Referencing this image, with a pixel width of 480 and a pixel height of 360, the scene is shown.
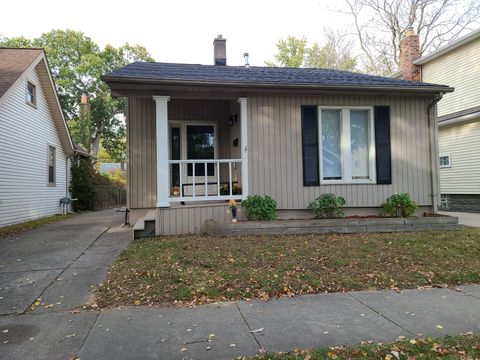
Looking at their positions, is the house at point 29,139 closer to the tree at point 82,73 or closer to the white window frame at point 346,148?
the white window frame at point 346,148

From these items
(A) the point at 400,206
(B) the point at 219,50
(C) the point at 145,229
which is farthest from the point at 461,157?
(C) the point at 145,229

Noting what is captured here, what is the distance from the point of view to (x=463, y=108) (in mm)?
14164

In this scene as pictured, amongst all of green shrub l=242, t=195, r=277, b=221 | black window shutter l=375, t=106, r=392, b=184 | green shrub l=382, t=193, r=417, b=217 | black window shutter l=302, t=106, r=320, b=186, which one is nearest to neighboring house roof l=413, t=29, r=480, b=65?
black window shutter l=375, t=106, r=392, b=184

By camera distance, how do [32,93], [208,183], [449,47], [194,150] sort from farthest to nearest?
1. [449,47]
2. [32,93]
3. [194,150]
4. [208,183]

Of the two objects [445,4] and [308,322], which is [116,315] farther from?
[445,4]

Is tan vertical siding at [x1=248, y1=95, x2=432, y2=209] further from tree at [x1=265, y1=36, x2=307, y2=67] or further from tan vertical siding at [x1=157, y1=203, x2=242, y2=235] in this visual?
tree at [x1=265, y1=36, x2=307, y2=67]

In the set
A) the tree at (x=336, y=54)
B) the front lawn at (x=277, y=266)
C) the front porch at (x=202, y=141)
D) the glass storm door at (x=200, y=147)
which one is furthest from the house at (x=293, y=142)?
the tree at (x=336, y=54)

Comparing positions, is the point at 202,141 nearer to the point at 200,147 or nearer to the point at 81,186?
the point at 200,147

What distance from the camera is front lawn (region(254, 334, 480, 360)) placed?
2863 mm

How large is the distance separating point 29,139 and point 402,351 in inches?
523

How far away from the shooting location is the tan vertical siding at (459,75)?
13.6 metres

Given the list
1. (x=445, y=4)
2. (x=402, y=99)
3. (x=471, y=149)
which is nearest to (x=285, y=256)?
(x=402, y=99)

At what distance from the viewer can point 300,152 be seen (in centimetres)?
Answer: 830

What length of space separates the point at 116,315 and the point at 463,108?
49.7ft
